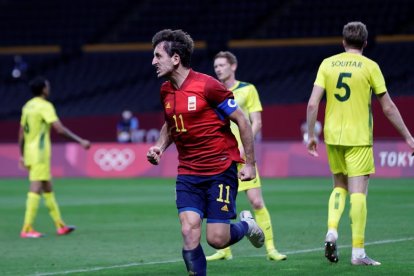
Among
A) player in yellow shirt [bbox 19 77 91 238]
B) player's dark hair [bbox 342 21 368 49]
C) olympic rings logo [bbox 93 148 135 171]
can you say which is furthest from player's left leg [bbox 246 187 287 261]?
olympic rings logo [bbox 93 148 135 171]

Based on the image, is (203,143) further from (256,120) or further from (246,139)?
(256,120)

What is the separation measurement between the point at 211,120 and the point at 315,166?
18992 mm

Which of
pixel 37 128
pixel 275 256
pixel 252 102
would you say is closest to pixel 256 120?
pixel 252 102

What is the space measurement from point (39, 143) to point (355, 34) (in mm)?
6343

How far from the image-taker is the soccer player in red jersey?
26.1ft

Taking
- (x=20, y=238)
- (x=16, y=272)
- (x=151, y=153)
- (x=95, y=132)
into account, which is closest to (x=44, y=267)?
(x=16, y=272)

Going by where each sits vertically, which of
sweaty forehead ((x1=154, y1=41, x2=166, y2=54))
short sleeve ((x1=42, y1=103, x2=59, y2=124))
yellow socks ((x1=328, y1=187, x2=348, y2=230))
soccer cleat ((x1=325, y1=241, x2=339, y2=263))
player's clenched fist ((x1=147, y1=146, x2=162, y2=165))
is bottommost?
soccer cleat ((x1=325, y1=241, x2=339, y2=263))

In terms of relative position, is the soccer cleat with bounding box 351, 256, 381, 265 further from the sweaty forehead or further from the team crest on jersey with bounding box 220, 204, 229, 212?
the sweaty forehead

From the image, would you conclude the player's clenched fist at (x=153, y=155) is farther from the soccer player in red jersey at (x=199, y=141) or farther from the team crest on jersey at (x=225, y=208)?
the team crest on jersey at (x=225, y=208)

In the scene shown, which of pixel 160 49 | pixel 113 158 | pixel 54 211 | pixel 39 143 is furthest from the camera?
pixel 113 158

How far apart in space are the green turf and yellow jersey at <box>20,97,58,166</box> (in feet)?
3.49

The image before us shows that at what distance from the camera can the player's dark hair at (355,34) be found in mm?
9375

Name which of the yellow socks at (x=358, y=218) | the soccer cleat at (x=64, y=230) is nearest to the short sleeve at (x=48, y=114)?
the soccer cleat at (x=64, y=230)

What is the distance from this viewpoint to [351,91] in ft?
30.9
